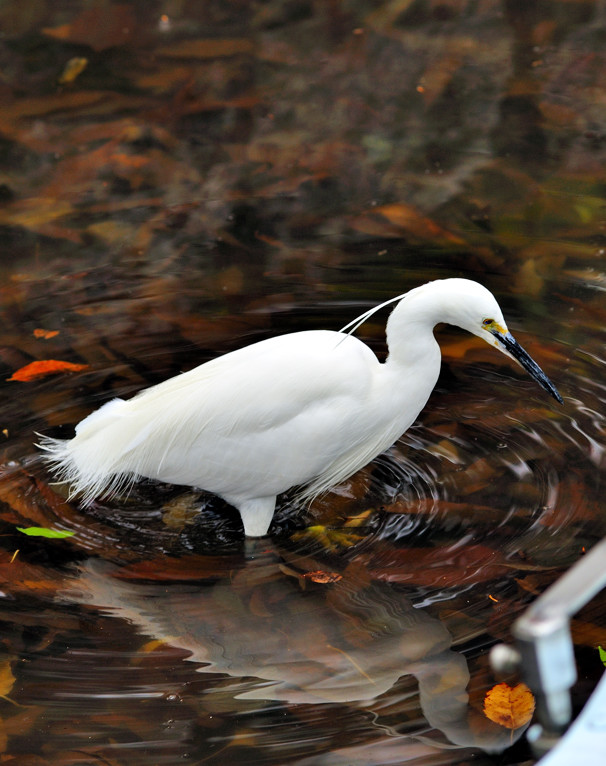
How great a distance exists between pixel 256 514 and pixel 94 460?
0.54m

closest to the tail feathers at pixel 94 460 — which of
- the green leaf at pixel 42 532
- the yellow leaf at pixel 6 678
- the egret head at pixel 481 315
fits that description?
the green leaf at pixel 42 532

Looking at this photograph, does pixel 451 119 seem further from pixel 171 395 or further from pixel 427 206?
pixel 171 395

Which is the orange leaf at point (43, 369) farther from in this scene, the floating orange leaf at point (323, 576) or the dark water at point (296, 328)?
the floating orange leaf at point (323, 576)

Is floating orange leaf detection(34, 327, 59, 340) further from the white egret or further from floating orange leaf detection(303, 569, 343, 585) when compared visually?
floating orange leaf detection(303, 569, 343, 585)

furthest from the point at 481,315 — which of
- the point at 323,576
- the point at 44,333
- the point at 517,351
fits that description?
the point at 44,333

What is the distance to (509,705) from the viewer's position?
261 cm

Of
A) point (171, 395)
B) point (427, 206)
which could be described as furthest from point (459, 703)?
point (427, 206)

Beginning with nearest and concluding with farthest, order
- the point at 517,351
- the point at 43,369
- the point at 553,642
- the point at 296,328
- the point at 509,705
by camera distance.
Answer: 1. the point at 553,642
2. the point at 509,705
3. the point at 517,351
4. the point at 43,369
5. the point at 296,328

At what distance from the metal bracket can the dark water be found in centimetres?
121

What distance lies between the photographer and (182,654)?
9.47ft


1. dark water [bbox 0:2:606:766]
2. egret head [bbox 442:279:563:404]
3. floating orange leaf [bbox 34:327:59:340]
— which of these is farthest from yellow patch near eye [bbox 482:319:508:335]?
floating orange leaf [bbox 34:327:59:340]

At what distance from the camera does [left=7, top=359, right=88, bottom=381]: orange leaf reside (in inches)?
161

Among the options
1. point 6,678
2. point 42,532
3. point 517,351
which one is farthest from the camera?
point 42,532

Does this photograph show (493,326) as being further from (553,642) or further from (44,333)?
(44,333)
